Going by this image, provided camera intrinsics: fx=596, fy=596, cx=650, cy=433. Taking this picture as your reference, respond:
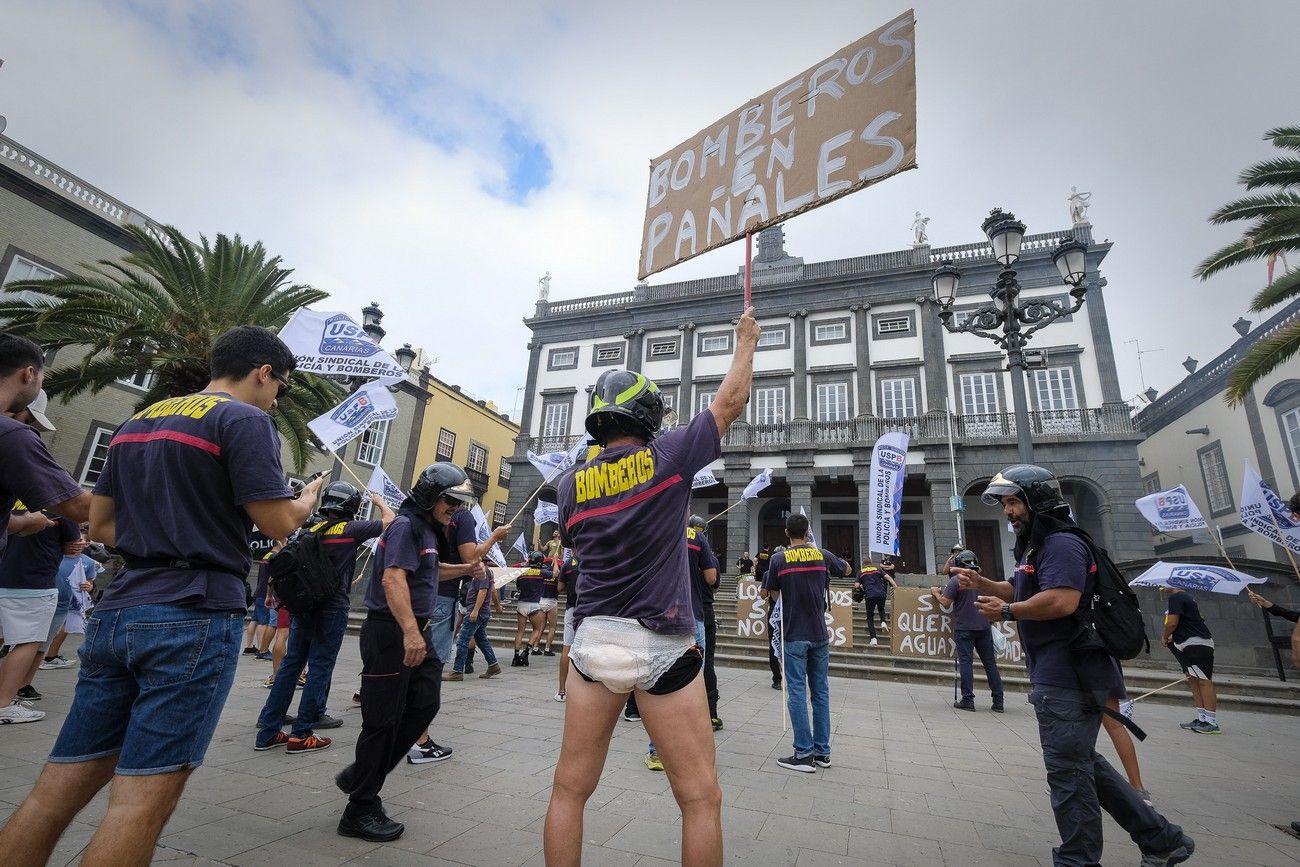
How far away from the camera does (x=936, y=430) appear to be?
2083 centimetres

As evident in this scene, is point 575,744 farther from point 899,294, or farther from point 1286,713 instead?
point 899,294

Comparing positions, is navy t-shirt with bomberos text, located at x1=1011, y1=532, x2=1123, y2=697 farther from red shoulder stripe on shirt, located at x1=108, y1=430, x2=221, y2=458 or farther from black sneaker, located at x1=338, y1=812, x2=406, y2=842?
red shoulder stripe on shirt, located at x1=108, y1=430, x2=221, y2=458

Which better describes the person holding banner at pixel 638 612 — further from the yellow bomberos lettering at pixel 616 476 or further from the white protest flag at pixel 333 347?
the white protest flag at pixel 333 347

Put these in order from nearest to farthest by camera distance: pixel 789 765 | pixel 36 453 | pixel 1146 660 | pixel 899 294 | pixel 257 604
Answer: pixel 36 453 < pixel 789 765 < pixel 257 604 < pixel 1146 660 < pixel 899 294

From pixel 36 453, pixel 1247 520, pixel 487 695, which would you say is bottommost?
pixel 487 695

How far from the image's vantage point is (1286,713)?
28.3ft

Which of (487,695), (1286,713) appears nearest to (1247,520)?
(1286,713)

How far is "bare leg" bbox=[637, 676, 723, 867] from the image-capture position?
1821 millimetres

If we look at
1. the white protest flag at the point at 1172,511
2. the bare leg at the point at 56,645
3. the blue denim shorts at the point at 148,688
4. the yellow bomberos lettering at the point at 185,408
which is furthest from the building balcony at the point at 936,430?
the blue denim shorts at the point at 148,688

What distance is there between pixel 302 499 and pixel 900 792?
422 centimetres

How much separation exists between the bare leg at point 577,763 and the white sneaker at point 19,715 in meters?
5.59

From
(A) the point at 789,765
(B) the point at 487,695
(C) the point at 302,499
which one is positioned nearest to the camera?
(C) the point at 302,499

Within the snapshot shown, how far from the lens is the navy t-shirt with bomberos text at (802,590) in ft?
16.3

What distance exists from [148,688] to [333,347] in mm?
5687
